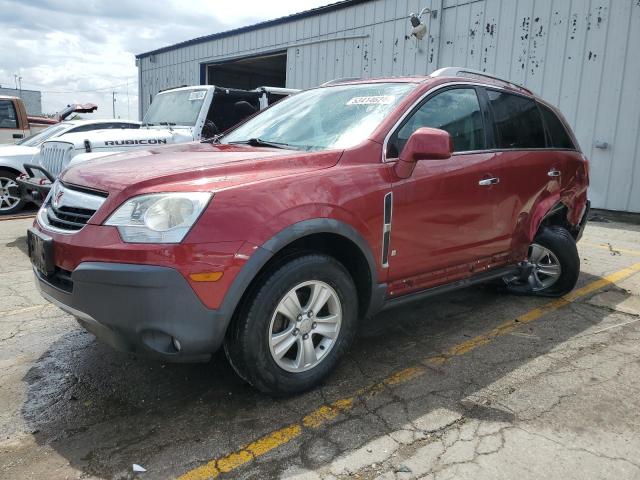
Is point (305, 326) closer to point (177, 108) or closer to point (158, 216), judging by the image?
point (158, 216)

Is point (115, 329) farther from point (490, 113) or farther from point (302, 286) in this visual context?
point (490, 113)

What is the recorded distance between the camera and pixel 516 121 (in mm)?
4309

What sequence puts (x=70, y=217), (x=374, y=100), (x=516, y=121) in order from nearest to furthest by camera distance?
(x=70, y=217) → (x=374, y=100) → (x=516, y=121)

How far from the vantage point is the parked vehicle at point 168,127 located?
7.38m

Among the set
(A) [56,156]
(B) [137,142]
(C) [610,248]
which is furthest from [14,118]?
(C) [610,248]

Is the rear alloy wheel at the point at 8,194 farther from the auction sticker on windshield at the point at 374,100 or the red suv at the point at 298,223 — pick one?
the auction sticker on windshield at the point at 374,100

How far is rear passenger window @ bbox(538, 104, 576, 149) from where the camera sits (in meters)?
4.72

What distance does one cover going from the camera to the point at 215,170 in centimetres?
273

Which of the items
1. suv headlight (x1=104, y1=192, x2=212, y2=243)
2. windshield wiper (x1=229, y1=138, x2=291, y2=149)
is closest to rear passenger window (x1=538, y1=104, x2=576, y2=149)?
windshield wiper (x1=229, y1=138, x2=291, y2=149)

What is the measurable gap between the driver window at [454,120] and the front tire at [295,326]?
952 mm

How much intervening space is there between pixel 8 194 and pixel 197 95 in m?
3.79

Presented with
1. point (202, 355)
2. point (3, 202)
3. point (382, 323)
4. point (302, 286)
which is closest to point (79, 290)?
point (202, 355)

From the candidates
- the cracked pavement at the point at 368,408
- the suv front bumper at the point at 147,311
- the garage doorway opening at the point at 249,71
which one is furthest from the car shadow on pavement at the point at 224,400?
the garage doorway opening at the point at 249,71

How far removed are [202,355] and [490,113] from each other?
2.82 metres
